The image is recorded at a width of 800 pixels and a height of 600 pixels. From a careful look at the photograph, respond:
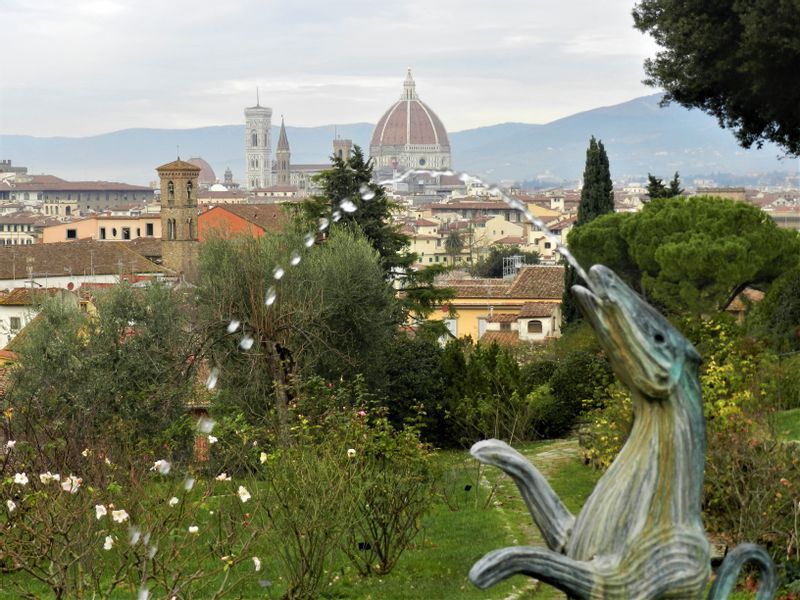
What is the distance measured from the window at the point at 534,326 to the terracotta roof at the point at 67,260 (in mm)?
18457

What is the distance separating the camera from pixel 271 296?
51.3 feet

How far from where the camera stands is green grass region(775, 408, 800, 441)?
9828mm

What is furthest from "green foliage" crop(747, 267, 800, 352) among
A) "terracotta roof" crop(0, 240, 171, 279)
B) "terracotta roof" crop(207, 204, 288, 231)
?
"terracotta roof" crop(207, 204, 288, 231)

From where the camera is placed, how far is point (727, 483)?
27.6ft

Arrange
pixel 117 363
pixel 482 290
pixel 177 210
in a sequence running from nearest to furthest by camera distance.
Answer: pixel 117 363 → pixel 482 290 → pixel 177 210

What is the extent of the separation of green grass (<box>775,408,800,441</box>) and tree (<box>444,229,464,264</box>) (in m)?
67.9

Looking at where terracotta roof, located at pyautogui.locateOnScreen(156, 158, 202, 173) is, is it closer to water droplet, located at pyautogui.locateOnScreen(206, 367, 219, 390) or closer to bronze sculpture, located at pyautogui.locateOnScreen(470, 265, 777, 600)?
water droplet, located at pyautogui.locateOnScreen(206, 367, 219, 390)

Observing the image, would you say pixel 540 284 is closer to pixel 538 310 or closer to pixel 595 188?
pixel 538 310

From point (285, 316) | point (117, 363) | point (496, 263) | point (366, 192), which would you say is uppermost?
point (366, 192)

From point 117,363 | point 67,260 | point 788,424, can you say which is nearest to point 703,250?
point 117,363

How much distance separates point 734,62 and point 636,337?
1465cm

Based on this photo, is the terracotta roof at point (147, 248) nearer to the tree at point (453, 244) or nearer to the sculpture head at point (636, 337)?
the tree at point (453, 244)

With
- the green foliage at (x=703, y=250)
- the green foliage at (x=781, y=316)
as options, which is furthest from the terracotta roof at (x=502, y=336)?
the green foliage at (x=781, y=316)

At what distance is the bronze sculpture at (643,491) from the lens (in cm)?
311
